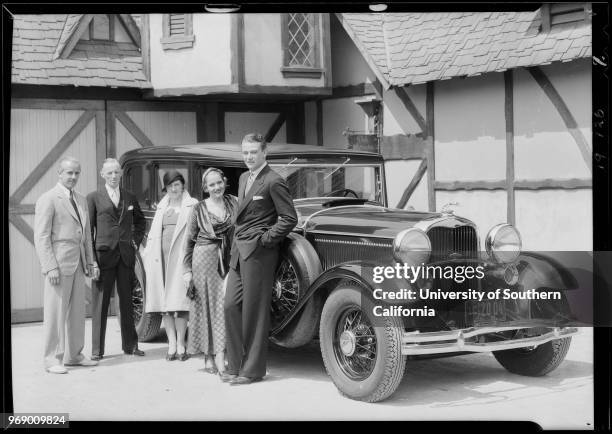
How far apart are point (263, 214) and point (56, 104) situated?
349 centimetres

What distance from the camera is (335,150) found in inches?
279

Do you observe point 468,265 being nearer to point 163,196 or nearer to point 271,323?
point 271,323

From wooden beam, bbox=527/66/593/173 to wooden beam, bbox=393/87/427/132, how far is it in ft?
4.55

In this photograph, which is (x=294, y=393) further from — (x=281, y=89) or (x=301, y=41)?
(x=281, y=89)

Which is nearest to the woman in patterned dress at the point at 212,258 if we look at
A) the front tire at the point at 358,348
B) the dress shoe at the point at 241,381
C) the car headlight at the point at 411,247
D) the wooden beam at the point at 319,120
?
the dress shoe at the point at 241,381

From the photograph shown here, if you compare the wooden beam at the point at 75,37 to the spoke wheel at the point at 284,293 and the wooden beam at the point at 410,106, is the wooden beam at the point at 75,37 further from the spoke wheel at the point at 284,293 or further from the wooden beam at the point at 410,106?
the spoke wheel at the point at 284,293

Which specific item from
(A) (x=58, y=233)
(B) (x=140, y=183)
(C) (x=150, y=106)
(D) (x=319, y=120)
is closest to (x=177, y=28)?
(C) (x=150, y=106)

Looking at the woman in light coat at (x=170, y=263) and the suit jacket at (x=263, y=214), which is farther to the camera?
the woman in light coat at (x=170, y=263)

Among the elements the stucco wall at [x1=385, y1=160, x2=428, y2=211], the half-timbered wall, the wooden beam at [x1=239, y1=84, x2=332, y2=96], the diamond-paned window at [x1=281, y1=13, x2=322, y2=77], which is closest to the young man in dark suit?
the half-timbered wall

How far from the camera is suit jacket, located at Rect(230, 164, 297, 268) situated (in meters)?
6.03

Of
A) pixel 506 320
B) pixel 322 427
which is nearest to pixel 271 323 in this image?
pixel 322 427

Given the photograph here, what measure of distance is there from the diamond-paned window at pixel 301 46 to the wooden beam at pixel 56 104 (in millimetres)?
1940

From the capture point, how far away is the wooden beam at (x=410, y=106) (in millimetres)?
8962

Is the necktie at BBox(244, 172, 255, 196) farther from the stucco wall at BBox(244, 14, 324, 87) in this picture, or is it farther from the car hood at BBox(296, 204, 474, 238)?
the stucco wall at BBox(244, 14, 324, 87)
